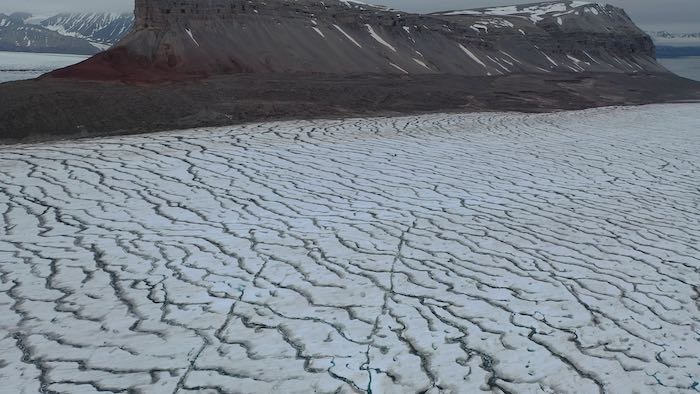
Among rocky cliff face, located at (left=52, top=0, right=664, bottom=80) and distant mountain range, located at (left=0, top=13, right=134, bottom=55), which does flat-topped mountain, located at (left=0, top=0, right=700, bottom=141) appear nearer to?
rocky cliff face, located at (left=52, top=0, right=664, bottom=80)

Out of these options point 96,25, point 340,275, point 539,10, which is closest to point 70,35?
point 96,25

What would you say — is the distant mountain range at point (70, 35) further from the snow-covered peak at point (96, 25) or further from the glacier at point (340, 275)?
the glacier at point (340, 275)

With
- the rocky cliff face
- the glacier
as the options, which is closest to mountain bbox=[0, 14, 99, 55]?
the rocky cliff face

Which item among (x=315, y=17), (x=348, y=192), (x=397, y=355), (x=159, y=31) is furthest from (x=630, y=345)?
(x=315, y=17)

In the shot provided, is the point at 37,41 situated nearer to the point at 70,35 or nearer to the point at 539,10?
the point at 70,35

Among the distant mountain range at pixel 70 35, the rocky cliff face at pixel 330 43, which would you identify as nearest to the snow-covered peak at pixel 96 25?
the distant mountain range at pixel 70 35

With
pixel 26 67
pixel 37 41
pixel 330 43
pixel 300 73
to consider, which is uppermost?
pixel 37 41
